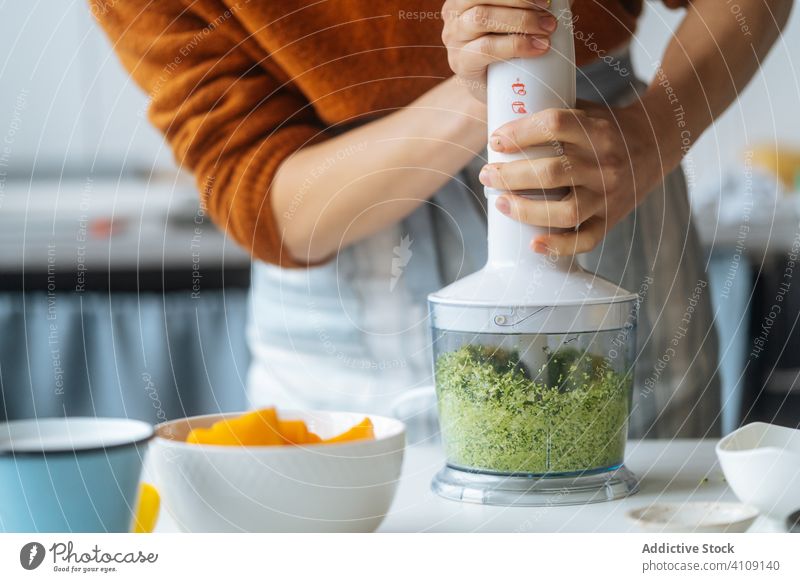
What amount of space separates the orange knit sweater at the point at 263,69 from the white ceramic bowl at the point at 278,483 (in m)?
0.16

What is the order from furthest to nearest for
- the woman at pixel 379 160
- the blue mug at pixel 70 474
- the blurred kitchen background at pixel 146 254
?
Answer: the blurred kitchen background at pixel 146 254, the woman at pixel 379 160, the blue mug at pixel 70 474

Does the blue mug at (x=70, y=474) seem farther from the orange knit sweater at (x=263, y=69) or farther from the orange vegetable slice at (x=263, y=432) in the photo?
the orange knit sweater at (x=263, y=69)

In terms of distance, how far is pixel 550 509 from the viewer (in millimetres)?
269

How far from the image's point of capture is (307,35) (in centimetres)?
36

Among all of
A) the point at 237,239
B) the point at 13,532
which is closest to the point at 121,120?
the point at 237,239

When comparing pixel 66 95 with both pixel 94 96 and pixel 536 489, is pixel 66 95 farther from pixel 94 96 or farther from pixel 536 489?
pixel 536 489

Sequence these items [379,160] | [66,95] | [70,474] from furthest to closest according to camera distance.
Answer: [66,95]
[379,160]
[70,474]

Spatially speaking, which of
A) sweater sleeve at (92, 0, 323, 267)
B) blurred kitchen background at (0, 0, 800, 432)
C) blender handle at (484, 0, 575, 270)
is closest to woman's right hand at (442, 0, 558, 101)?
blender handle at (484, 0, 575, 270)

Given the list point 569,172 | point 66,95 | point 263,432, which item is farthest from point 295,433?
point 66,95

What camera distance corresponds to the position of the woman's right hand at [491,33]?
0.85ft

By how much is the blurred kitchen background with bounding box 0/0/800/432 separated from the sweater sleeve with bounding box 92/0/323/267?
6.8 inches

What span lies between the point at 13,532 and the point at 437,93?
0.20 metres

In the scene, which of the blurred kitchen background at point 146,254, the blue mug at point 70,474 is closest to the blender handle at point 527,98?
the blue mug at point 70,474

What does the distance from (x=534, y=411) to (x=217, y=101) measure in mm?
193
